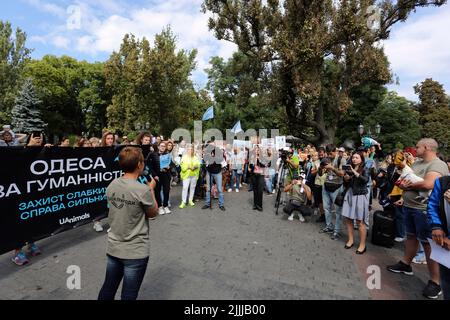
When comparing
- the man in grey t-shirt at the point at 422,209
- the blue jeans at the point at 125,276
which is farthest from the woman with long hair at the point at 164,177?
the man in grey t-shirt at the point at 422,209

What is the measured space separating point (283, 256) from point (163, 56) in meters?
20.0

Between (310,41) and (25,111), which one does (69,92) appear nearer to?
(25,111)

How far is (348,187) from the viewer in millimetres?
5297

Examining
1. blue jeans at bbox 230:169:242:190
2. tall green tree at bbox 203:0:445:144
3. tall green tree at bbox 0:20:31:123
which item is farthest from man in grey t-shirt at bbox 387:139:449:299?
tall green tree at bbox 0:20:31:123

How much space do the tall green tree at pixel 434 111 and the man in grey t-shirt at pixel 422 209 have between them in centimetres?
4095

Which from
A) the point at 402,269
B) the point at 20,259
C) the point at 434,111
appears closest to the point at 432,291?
the point at 402,269

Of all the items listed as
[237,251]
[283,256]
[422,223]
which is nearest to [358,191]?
[422,223]

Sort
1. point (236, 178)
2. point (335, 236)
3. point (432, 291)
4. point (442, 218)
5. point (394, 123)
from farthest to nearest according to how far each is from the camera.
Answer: point (394, 123)
point (236, 178)
point (335, 236)
point (432, 291)
point (442, 218)

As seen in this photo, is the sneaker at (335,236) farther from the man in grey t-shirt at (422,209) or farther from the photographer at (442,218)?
the photographer at (442,218)

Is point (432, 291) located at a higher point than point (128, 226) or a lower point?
lower

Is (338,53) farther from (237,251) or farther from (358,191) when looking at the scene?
(237,251)

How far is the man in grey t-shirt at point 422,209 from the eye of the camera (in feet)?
12.0

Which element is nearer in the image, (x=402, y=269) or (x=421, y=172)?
(x=421, y=172)

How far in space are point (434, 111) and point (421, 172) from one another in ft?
157
